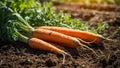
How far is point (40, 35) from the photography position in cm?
467

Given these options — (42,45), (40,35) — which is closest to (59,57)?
(42,45)

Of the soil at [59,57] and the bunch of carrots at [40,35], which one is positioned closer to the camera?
the soil at [59,57]

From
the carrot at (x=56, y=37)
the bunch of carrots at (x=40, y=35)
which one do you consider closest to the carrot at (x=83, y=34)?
the bunch of carrots at (x=40, y=35)

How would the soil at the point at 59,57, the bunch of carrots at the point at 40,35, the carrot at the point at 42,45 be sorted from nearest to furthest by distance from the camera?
the soil at the point at 59,57 < the carrot at the point at 42,45 < the bunch of carrots at the point at 40,35

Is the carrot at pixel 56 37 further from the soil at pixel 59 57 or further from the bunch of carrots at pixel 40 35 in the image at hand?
the soil at pixel 59 57

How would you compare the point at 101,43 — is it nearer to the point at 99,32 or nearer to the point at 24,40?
the point at 99,32

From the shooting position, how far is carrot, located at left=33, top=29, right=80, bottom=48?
14.6 feet

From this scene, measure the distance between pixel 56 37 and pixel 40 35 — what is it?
0.83 feet

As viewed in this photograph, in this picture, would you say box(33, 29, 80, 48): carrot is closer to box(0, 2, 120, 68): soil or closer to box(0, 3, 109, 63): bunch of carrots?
box(0, 3, 109, 63): bunch of carrots

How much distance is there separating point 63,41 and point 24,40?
578mm

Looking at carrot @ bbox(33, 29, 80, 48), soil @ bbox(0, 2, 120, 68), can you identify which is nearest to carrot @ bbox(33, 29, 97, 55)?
carrot @ bbox(33, 29, 80, 48)

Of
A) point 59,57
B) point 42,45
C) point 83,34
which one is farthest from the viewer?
point 83,34

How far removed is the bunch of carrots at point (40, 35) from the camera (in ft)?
14.8

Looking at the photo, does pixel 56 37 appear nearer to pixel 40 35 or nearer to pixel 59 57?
pixel 40 35
